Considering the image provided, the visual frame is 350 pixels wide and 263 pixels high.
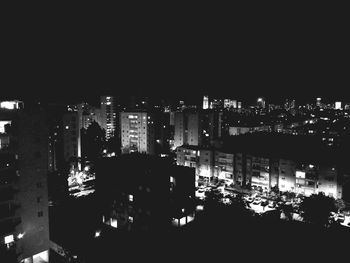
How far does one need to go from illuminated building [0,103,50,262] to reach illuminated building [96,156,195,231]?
600cm

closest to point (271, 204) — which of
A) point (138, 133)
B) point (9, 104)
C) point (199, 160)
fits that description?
point (199, 160)

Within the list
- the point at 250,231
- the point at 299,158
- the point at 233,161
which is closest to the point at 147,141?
the point at 233,161

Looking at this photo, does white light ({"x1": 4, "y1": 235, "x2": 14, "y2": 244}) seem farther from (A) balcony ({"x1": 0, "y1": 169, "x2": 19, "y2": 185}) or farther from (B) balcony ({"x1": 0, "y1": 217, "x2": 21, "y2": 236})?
(A) balcony ({"x1": 0, "y1": 169, "x2": 19, "y2": 185})

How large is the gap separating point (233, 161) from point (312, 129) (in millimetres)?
31394

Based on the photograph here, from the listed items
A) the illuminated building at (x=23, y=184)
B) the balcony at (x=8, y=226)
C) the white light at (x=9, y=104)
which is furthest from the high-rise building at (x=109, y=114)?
the balcony at (x=8, y=226)

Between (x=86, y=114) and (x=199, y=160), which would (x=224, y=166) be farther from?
(x=86, y=114)

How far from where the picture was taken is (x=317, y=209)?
20.7 meters

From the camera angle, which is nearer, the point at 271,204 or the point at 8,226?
the point at 8,226

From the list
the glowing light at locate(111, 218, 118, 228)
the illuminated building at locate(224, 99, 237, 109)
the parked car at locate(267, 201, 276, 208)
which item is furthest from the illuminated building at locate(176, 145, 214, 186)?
the illuminated building at locate(224, 99, 237, 109)

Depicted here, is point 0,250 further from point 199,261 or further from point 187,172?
point 187,172

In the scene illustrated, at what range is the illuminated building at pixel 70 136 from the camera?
35.7m

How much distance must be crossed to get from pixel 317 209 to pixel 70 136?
2603 cm

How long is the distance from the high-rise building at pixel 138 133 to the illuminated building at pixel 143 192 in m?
22.5

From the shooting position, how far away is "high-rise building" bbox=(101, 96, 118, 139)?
197ft
